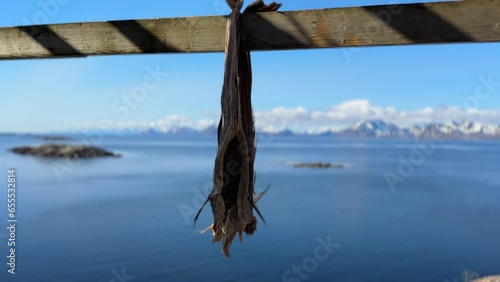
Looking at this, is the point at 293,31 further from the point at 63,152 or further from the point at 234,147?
the point at 63,152

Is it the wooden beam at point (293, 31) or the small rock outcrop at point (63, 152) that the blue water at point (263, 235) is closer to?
the wooden beam at point (293, 31)

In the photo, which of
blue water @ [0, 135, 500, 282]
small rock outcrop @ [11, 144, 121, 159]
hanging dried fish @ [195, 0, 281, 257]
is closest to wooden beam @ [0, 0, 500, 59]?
hanging dried fish @ [195, 0, 281, 257]

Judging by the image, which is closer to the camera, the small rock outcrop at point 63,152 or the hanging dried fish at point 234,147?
the hanging dried fish at point 234,147

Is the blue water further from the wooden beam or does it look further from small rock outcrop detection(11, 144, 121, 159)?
small rock outcrop detection(11, 144, 121, 159)

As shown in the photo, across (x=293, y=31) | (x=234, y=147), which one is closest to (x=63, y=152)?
(x=234, y=147)

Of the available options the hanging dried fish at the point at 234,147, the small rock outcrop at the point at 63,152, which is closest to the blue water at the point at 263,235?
the hanging dried fish at the point at 234,147
